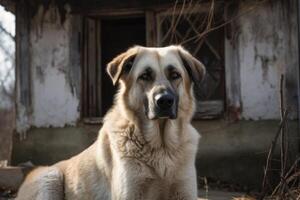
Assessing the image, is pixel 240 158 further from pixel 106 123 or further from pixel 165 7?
pixel 106 123

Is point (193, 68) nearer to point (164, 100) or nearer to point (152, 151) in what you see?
point (164, 100)

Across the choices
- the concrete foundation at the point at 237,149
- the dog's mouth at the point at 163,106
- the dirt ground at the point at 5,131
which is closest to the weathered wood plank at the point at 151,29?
the concrete foundation at the point at 237,149

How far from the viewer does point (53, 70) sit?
911cm

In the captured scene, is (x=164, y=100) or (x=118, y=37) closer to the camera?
(x=164, y=100)

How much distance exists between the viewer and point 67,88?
29.5 feet

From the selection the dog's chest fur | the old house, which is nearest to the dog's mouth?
the dog's chest fur

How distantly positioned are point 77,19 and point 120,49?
107 inches

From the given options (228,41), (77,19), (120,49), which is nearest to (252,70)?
(228,41)

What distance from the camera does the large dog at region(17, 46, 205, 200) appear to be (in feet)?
14.2

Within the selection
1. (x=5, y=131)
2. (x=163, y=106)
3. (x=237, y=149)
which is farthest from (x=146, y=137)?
(x=5, y=131)

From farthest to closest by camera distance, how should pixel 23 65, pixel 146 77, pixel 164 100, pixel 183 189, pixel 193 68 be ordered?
pixel 23 65, pixel 193 68, pixel 146 77, pixel 183 189, pixel 164 100

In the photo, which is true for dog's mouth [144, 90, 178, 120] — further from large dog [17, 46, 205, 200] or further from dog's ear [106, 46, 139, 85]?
dog's ear [106, 46, 139, 85]

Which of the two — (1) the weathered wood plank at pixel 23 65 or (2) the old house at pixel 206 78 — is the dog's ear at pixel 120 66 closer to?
(2) the old house at pixel 206 78

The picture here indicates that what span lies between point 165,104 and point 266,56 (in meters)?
4.37
